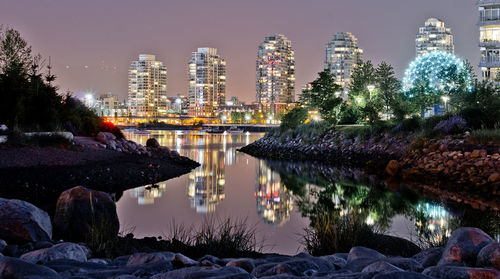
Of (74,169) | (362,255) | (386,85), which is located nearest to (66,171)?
(74,169)

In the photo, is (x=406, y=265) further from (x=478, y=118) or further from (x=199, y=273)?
(x=478, y=118)

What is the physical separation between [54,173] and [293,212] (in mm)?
9763

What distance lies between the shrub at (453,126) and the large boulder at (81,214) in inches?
987

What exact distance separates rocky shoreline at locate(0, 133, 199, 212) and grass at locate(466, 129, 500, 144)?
16.9m

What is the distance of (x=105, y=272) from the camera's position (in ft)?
18.2

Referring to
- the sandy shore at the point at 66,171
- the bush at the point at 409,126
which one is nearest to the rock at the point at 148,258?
the sandy shore at the point at 66,171

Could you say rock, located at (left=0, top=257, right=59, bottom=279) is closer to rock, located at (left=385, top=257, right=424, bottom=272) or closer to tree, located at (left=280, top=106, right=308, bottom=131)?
rock, located at (left=385, top=257, right=424, bottom=272)

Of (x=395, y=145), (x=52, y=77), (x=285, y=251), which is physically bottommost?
(x=285, y=251)

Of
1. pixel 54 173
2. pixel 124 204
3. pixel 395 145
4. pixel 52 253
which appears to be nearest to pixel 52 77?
pixel 54 173

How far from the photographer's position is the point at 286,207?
1734 centimetres

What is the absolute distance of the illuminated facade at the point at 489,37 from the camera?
57.3 meters

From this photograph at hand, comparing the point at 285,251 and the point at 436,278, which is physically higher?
the point at 436,278

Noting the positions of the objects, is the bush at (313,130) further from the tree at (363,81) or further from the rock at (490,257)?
the rock at (490,257)

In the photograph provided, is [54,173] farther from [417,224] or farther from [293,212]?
[417,224]
